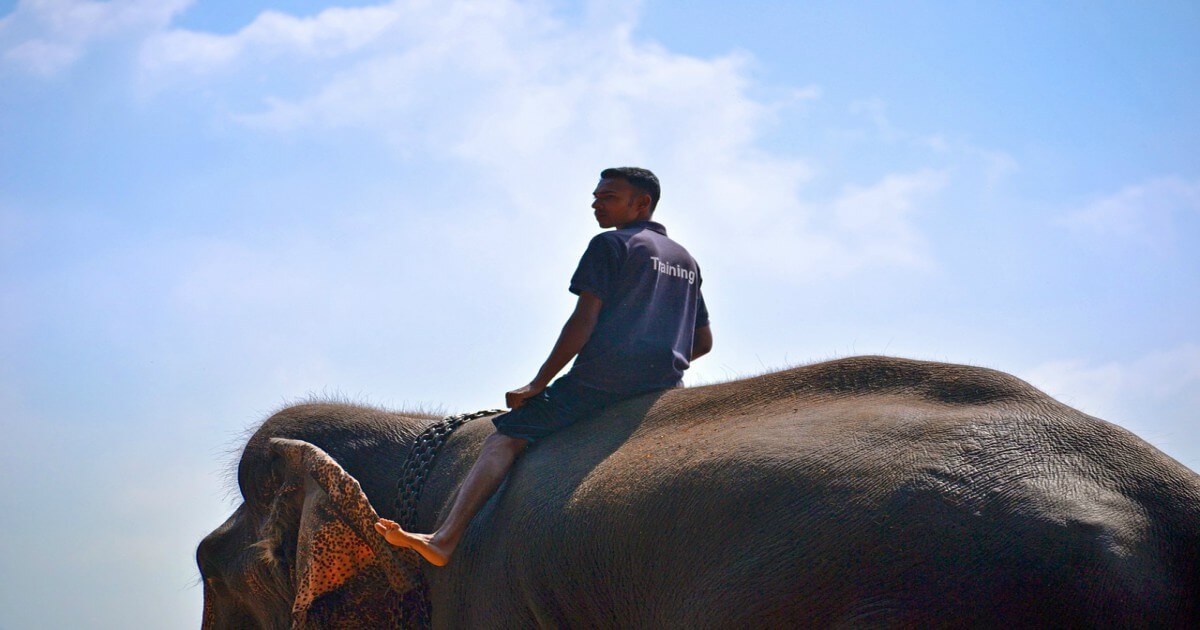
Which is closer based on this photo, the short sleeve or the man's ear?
the short sleeve

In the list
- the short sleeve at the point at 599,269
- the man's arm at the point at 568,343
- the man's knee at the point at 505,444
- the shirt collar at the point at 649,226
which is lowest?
the man's knee at the point at 505,444

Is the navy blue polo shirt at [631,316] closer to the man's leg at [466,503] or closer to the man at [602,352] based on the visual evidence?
the man at [602,352]

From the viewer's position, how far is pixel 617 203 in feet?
18.6

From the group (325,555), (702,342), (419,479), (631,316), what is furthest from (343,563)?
(702,342)

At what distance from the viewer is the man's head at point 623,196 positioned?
5660mm

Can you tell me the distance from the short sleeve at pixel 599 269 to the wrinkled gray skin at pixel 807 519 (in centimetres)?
53

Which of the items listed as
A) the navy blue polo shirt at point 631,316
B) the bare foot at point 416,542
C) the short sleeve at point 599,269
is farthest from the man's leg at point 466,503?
the short sleeve at point 599,269

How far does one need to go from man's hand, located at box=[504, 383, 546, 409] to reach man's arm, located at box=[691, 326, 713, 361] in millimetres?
1109

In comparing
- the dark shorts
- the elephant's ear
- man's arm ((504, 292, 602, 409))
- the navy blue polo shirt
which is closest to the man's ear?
the navy blue polo shirt

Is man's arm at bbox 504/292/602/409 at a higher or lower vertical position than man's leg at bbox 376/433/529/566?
higher

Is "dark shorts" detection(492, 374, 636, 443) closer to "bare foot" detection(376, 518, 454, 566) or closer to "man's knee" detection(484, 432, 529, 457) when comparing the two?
"man's knee" detection(484, 432, 529, 457)

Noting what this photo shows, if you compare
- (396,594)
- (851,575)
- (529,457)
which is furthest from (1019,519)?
(396,594)

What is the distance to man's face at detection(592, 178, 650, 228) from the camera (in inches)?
223

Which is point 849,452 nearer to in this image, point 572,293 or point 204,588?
point 572,293
